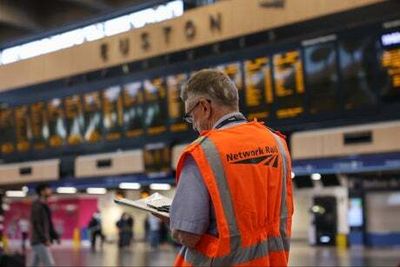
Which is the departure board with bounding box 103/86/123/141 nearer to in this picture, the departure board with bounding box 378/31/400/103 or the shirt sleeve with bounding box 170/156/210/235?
the departure board with bounding box 378/31/400/103

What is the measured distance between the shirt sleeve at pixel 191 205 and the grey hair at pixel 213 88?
294mm

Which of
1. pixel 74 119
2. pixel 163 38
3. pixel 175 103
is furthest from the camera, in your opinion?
pixel 74 119

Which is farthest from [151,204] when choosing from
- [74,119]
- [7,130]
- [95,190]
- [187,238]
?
[95,190]

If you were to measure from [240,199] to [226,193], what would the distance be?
2.2 inches

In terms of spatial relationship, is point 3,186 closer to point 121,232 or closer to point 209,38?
point 209,38

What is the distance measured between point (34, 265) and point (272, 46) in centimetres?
556

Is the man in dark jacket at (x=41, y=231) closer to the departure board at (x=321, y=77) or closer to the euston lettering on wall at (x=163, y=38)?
the euston lettering on wall at (x=163, y=38)

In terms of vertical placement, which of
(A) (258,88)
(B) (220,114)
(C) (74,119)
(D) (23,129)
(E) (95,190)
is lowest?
(E) (95,190)

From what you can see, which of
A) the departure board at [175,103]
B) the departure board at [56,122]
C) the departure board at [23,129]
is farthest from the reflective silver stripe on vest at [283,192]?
the departure board at [23,129]

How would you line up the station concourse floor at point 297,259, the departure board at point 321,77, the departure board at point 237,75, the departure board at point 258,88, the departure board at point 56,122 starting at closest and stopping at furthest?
the departure board at point 321,77, the departure board at point 258,88, the departure board at point 237,75, the station concourse floor at point 297,259, the departure board at point 56,122

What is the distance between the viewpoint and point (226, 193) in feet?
7.97

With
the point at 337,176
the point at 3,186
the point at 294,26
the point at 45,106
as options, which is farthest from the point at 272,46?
the point at 337,176

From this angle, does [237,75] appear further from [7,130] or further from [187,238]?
[187,238]

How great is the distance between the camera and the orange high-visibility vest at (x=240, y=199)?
2.41 meters
